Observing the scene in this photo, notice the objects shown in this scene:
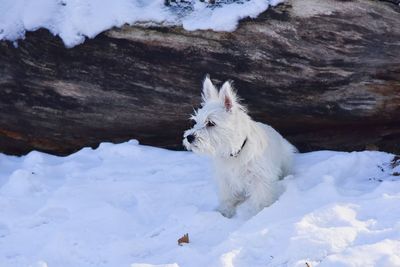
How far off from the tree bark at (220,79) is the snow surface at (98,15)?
137 mm

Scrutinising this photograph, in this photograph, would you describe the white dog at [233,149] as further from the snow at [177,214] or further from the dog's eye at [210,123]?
the snow at [177,214]

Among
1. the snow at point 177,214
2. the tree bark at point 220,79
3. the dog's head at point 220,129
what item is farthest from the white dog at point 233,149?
the tree bark at point 220,79

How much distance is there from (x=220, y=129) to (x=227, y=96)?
416 mm

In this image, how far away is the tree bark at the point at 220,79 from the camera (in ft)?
26.5

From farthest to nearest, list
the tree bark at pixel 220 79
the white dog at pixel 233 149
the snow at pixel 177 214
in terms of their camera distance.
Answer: the tree bark at pixel 220 79
the white dog at pixel 233 149
the snow at pixel 177 214

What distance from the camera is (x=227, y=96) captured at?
7.45m

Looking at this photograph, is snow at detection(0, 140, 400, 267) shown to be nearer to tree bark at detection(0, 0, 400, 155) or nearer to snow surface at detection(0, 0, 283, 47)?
tree bark at detection(0, 0, 400, 155)

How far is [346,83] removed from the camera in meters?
8.41

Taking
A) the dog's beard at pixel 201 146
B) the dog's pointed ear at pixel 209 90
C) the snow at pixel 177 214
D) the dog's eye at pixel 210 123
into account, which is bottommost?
the snow at pixel 177 214

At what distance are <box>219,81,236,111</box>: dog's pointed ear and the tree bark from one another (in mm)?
1132

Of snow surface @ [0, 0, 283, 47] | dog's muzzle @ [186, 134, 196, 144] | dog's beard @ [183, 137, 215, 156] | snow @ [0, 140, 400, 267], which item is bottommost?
snow @ [0, 140, 400, 267]

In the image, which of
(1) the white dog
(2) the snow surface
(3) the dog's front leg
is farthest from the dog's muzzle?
(2) the snow surface

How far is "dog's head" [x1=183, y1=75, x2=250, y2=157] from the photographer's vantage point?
7500 millimetres

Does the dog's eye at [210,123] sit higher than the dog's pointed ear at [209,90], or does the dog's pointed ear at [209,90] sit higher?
the dog's pointed ear at [209,90]
